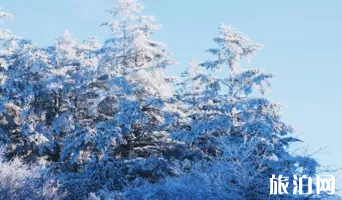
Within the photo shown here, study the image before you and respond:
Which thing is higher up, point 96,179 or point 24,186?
point 96,179

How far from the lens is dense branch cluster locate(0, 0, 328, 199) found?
54.2 feet

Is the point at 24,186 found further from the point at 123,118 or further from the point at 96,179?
the point at 123,118

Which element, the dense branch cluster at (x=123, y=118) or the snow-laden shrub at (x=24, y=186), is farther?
the dense branch cluster at (x=123, y=118)

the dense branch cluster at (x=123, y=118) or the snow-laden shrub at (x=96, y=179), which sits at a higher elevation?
the dense branch cluster at (x=123, y=118)

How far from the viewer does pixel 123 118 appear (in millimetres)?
18422

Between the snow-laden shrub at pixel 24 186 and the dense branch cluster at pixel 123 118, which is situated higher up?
the dense branch cluster at pixel 123 118

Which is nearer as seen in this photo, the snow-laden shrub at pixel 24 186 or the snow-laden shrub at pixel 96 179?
the snow-laden shrub at pixel 24 186

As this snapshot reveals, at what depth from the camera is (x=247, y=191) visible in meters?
11.9

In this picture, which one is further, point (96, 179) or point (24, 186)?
point (96, 179)

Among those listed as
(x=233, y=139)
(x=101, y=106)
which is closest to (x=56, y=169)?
(x=101, y=106)

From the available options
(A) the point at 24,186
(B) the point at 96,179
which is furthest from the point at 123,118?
(A) the point at 24,186

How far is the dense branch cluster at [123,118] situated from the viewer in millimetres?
16516

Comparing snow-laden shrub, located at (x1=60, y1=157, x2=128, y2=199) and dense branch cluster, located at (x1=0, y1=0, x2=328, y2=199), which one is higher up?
dense branch cluster, located at (x1=0, y1=0, x2=328, y2=199)

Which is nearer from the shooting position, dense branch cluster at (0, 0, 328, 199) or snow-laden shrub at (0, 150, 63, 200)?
snow-laden shrub at (0, 150, 63, 200)
